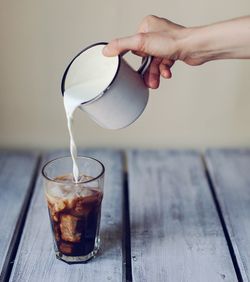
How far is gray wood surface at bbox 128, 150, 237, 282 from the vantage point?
102cm

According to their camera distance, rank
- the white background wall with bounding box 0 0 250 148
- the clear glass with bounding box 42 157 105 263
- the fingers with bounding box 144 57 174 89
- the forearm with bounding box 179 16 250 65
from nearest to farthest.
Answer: the clear glass with bounding box 42 157 105 263 → the forearm with bounding box 179 16 250 65 → the fingers with bounding box 144 57 174 89 → the white background wall with bounding box 0 0 250 148

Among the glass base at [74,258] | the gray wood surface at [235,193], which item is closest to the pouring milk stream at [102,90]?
the glass base at [74,258]

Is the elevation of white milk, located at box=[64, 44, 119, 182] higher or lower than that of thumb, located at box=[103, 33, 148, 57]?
lower

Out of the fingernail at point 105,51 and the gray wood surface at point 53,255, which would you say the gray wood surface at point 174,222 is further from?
the fingernail at point 105,51

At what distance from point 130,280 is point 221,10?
0.73 meters

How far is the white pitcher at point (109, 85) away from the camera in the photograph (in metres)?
1.01

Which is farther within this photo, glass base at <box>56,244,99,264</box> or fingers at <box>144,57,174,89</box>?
fingers at <box>144,57,174,89</box>

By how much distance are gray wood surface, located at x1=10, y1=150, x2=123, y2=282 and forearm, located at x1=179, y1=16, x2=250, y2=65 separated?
338mm

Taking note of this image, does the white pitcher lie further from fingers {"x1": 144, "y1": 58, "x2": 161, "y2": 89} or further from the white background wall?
the white background wall

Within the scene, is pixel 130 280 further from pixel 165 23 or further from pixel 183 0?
pixel 183 0

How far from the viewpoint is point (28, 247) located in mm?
1078

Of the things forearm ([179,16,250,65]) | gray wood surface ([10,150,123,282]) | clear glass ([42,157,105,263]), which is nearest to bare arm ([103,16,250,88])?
forearm ([179,16,250,65])

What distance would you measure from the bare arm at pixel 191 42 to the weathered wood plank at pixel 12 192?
0.38 meters

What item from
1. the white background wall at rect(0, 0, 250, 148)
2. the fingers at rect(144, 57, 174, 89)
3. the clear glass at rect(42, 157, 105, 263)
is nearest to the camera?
the clear glass at rect(42, 157, 105, 263)
